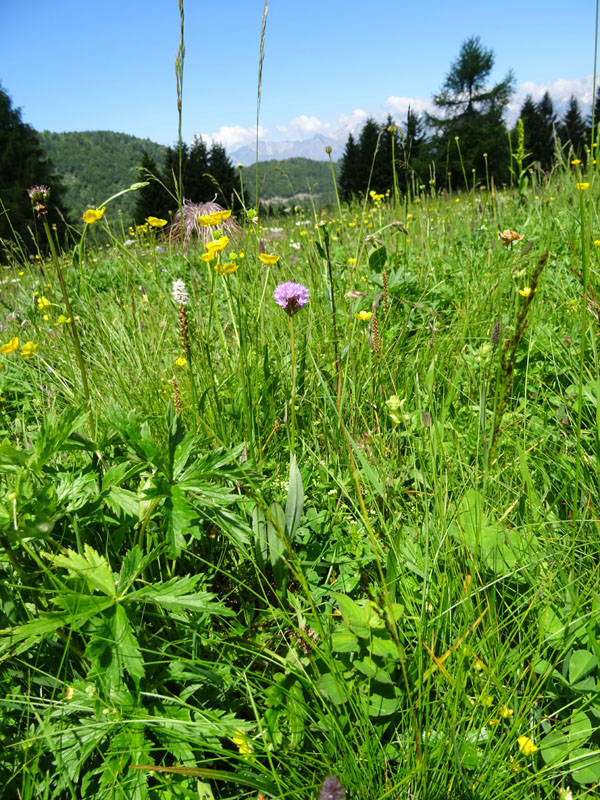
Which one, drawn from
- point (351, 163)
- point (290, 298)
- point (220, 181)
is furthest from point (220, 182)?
point (351, 163)

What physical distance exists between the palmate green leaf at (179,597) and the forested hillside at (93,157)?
10937 cm

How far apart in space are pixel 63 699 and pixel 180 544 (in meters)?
0.30

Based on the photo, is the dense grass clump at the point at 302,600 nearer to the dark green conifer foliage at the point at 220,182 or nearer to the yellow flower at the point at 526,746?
the yellow flower at the point at 526,746

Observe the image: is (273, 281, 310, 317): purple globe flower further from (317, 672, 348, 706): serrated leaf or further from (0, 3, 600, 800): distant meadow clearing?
(317, 672, 348, 706): serrated leaf

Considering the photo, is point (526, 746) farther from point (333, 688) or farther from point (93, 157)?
point (93, 157)

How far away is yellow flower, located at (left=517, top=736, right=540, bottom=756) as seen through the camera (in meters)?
0.67

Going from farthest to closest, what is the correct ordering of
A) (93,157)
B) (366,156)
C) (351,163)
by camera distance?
(93,157), (351,163), (366,156)

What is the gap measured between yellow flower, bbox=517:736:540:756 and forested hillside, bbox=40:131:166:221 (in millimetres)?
109750

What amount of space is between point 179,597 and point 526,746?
56 cm

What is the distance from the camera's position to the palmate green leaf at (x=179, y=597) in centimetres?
78

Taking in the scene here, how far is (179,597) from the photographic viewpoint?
80cm

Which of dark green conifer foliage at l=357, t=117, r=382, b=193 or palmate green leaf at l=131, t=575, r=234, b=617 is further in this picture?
dark green conifer foliage at l=357, t=117, r=382, b=193

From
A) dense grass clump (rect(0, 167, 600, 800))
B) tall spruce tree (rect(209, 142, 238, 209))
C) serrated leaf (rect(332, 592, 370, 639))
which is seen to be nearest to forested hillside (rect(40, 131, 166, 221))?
tall spruce tree (rect(209, 142, 238, 209))

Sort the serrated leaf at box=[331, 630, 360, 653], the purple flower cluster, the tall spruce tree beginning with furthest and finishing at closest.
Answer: the tall spruce tree, the serrated leaf at box=[331, 630, 360, 653], the purple flower cluster
